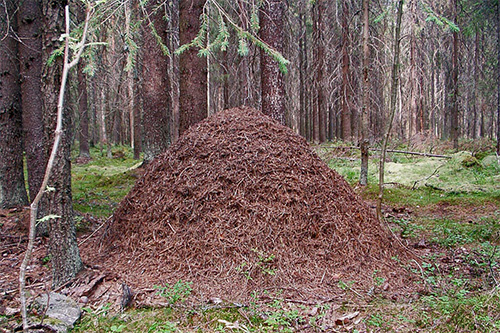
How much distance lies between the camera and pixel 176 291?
3.09 meters

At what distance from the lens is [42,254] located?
4.18 m

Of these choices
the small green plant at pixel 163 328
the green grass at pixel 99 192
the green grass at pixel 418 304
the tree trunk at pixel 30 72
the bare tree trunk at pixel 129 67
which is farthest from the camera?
the green grass at pixel 99 192

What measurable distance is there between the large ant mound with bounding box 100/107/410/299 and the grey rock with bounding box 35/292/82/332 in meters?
0.58

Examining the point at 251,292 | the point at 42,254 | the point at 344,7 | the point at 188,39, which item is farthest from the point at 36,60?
the point at 344,7

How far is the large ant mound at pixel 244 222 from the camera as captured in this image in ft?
11.3

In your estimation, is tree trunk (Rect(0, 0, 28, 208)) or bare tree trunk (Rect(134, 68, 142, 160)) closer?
tree trunk (Rect(0, 0, 28, 208))

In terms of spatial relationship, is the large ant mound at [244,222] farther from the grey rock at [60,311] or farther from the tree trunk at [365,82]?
the tree trunk at [365,82]

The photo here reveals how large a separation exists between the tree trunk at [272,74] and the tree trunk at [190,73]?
1266 millimetres

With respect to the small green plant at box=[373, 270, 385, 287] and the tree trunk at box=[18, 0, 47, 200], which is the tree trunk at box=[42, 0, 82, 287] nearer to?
the tree trunk at box=[18, 0, 47, 200]

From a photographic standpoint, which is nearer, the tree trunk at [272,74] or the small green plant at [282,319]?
the small green plant at [282,319]

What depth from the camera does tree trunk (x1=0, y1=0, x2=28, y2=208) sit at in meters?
5.51

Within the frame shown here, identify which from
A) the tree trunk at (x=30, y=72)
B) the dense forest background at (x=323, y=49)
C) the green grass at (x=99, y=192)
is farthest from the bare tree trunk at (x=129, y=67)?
the green grass at (x=99, y=192)

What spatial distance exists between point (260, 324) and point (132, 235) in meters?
2.02

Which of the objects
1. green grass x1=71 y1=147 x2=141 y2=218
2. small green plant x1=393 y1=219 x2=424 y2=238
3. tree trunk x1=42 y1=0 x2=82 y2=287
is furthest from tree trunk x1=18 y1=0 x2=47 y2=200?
small green plant x1=393 y1=219 x2=424 y2=238
